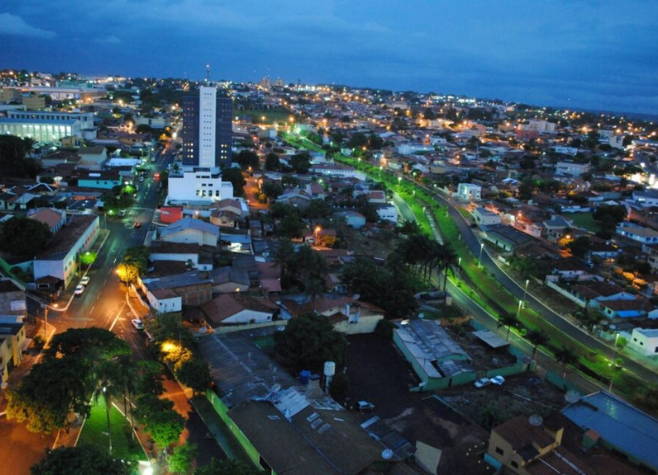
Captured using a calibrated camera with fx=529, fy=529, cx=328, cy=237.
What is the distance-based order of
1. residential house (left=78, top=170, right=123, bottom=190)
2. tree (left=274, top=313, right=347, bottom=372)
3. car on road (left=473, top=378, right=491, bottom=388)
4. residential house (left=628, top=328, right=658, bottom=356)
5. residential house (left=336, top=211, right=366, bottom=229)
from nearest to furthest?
tree (left=274, top=313, right=347, bottom=372) → car on road (left=473, top=378, right=491, bottom=388) → residential house (left=628, top=328, right=658, bottom=356) → residential house (left=336, top=211, right=366, bottom=229) → residential house (left=78, top=170, right=123, bottom=190)

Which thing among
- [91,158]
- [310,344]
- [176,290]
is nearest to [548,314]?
[310,344]

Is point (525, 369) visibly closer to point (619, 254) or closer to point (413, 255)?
point (413, 255)

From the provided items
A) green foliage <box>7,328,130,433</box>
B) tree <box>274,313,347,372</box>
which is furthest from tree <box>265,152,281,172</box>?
green foliage <box>7,328,130,433</box>

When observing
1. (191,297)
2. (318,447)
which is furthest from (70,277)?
(318,447)

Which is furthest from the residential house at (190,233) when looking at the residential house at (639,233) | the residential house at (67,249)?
the residential house at (639,233)

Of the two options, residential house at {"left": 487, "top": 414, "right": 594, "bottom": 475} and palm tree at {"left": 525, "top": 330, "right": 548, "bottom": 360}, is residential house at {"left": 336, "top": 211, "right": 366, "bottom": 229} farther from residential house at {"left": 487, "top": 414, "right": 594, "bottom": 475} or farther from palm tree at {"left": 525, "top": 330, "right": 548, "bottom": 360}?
residential house at {"left": 487, "top": 414, "right": 594, "bottom": 475}

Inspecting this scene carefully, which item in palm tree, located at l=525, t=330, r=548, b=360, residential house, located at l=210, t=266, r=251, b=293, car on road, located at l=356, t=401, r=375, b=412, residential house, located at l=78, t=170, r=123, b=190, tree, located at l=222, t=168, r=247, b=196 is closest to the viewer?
car on road, located at l=356, t=401, r=375, b=412
